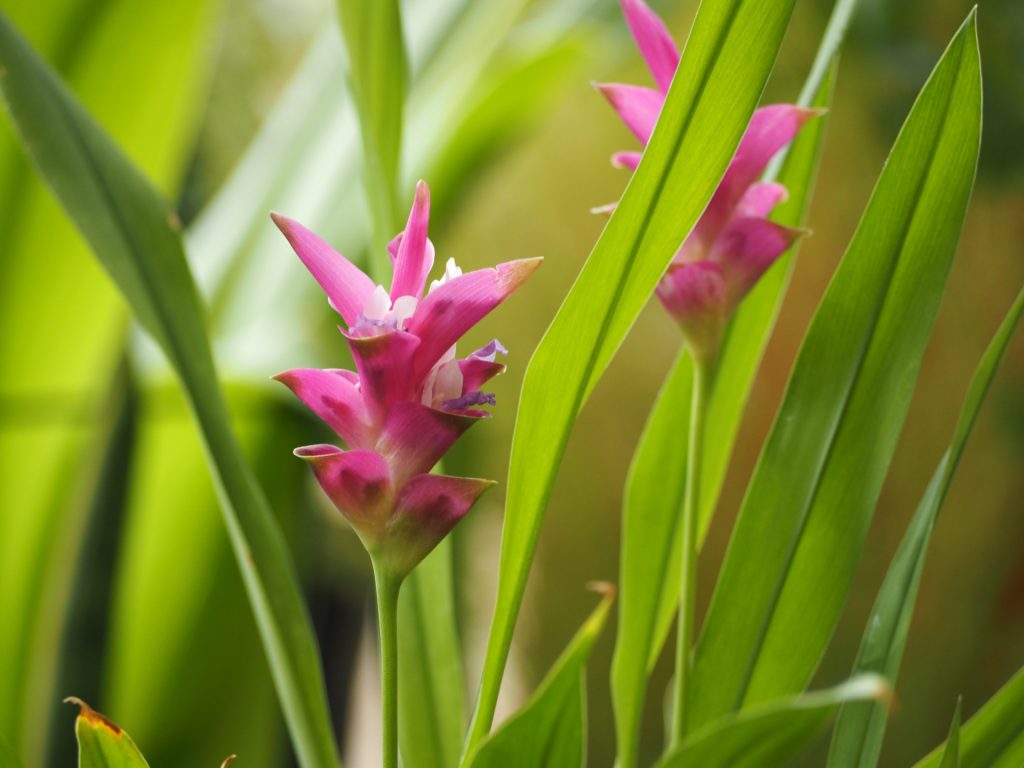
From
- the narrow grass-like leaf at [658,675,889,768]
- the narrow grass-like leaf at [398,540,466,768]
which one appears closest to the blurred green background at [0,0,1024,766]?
the narrow grass-like leaf at [398,540,466,768]

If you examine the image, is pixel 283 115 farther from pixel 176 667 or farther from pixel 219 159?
pixel 219 159

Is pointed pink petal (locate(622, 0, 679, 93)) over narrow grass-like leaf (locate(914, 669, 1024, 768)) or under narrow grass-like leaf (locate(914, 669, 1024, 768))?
over

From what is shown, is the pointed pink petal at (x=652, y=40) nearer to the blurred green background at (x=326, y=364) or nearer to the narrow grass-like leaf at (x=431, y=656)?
the narrow grass-like leaf at (x=431, y=656)

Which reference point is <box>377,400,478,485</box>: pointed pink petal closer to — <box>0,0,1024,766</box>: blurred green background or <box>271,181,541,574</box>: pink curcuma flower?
<box>271,181,541,574</box>: pink curcuma flower

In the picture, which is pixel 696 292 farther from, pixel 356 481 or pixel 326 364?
pixel 326 364

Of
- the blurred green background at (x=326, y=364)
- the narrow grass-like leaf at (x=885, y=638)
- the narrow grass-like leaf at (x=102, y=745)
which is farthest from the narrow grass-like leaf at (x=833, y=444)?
the blurred green background at (x=326, y=364)

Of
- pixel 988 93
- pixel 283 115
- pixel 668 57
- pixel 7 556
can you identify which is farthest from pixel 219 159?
pixel 668 57

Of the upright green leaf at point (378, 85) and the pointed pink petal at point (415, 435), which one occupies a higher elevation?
the upright green leaf at point (378, 85)
